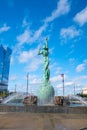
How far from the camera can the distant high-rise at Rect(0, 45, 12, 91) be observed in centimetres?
15062

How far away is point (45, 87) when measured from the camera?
28438mm

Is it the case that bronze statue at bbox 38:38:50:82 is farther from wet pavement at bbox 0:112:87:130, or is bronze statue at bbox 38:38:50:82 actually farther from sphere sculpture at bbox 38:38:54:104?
wet pavement at bbox 0:112:87:130

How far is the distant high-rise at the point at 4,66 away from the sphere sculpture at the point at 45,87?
11899 centimetres

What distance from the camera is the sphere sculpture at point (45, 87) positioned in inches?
1097

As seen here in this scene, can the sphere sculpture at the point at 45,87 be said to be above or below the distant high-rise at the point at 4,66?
below

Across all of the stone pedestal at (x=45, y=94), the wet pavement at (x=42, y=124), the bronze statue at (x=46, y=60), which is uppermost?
the bronze statue at (x=46, y=60)

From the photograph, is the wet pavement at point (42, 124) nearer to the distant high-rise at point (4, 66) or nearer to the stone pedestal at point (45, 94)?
the stone pedestal at point (45, 94)

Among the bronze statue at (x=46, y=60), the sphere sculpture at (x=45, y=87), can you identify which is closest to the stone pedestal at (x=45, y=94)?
the sphere sculpture at (x=45, y=87)

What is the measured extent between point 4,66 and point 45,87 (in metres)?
131

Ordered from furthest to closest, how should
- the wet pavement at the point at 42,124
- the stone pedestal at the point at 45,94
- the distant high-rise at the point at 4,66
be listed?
1. the distant high-rise at the point at 4,66
2. the stone pedestal at the point at 45,94
3. the wet pavement at the point at 42,124

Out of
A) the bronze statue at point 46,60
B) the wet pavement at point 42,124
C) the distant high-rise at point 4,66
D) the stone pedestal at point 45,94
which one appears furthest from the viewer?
the distant high-rise at point 4,66

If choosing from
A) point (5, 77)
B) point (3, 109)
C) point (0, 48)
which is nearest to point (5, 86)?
point (5, 77)

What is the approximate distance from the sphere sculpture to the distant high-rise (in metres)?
119

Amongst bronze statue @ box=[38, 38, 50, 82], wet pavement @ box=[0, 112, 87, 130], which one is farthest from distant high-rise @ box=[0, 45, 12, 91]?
wet pavement @ box=[0, 112, 87, 130]
